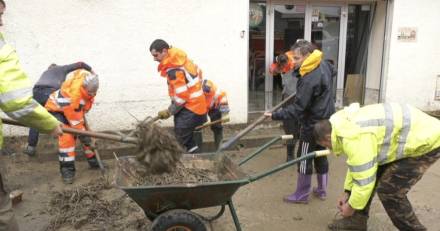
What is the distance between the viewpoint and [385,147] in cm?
290

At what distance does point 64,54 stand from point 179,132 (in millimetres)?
2475

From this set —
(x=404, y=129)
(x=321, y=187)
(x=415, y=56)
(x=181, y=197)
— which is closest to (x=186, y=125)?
(x=321, y=187)

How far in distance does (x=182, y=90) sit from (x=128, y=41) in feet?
6.62

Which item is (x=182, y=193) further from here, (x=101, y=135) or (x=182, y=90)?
(x=182, y=90)

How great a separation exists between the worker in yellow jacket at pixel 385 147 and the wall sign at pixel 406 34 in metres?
5.05

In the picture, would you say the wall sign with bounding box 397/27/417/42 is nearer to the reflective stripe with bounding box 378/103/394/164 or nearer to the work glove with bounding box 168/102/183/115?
the work glove with bounding box 168/102/183/115

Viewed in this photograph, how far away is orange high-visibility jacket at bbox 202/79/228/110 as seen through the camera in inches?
206

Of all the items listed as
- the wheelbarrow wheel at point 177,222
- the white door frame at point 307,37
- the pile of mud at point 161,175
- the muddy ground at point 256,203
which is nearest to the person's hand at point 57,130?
the pile of mud at point 161,175

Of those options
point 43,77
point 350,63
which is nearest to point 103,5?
point 43,77

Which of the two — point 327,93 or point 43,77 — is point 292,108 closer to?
point 327,93

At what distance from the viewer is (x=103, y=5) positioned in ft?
19.4

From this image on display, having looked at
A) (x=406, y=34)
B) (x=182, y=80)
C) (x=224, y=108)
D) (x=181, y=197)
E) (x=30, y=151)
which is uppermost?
(x=406, y=34)

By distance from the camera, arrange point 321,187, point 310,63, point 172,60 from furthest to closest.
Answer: point 172,60, point 321,187, point 310,63

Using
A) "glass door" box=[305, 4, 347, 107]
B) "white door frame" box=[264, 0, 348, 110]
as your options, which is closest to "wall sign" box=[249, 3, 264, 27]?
"white door frame" box=[264, 0, 348, 110]
